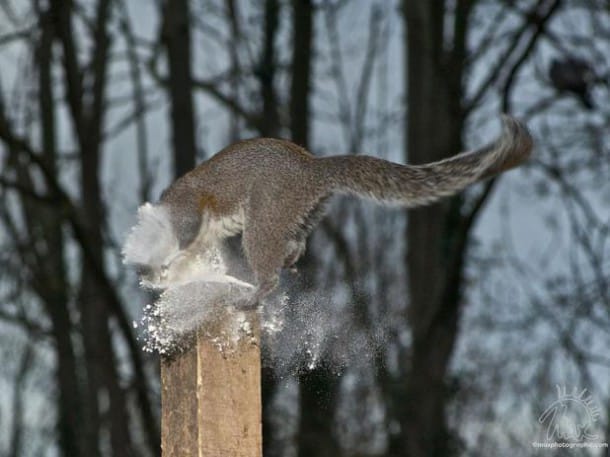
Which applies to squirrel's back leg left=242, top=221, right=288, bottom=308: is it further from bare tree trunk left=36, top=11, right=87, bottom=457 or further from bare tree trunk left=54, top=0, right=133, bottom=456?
bare tree trunk left=36, top=11, right=87, bottom=457

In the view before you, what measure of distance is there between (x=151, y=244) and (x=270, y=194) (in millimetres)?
441

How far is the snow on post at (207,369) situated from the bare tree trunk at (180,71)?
4.99m

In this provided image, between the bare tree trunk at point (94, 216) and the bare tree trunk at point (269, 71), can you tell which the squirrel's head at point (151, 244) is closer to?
the bare tree trunk at point (94, 216)

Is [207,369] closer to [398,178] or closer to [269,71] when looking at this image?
[398,178]

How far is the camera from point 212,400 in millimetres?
2814

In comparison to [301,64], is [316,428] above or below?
below

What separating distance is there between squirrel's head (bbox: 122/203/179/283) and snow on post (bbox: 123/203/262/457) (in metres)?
0.46

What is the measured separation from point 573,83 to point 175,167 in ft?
9.63

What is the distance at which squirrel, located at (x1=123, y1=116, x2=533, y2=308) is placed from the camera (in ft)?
11.8

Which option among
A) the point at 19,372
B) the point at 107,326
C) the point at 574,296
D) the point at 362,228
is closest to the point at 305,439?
the point at 574,296

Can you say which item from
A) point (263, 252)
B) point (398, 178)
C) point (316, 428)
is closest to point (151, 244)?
point (263, 252)

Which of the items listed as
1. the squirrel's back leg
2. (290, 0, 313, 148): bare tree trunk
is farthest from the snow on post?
(290, 0, 313, 148): bare tree trunk

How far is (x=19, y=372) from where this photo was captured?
12609mm

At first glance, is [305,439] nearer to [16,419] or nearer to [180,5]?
[180,5]
